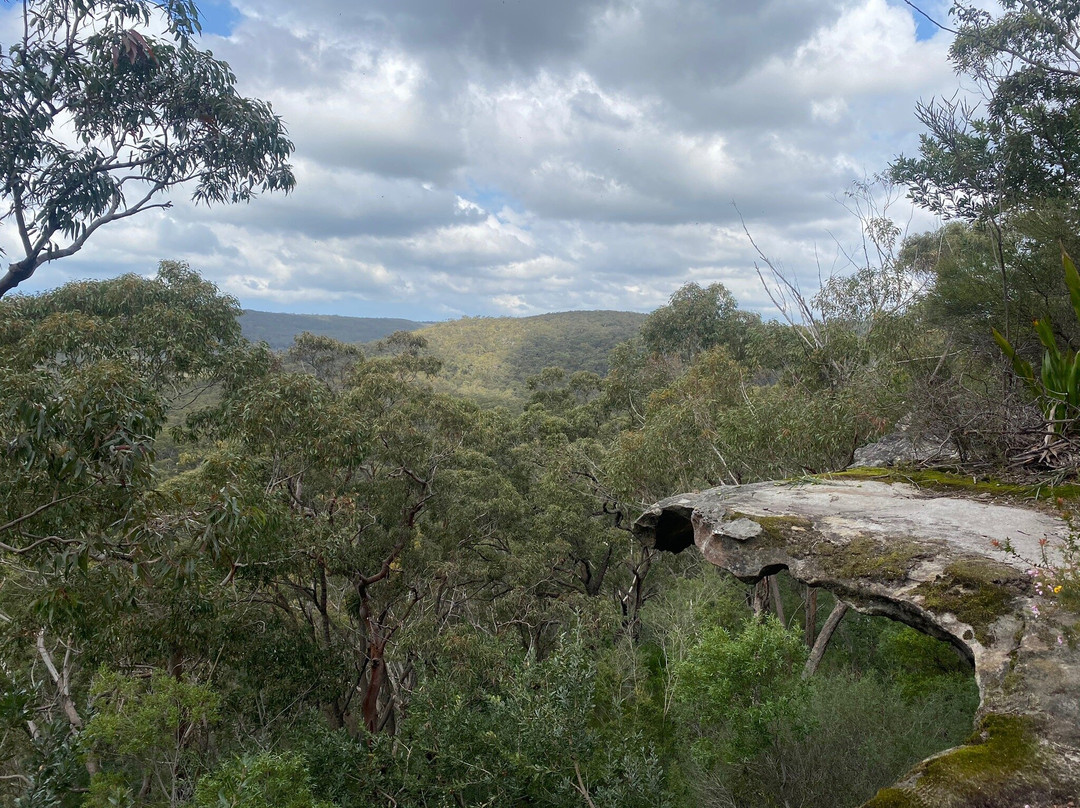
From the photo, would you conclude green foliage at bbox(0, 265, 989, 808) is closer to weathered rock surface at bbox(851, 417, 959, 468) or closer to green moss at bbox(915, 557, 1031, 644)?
weathered rock surface at bbox(851, 417, 959, 468)

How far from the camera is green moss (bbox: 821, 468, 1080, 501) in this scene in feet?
A: 14.2

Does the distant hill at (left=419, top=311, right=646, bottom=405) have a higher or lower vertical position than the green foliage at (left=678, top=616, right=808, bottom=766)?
higher

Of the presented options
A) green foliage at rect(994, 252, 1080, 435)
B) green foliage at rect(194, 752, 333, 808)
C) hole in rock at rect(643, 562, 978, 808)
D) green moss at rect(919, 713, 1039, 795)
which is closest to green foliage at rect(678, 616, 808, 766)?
hole in rock at rect(643, 562, 978, 808)

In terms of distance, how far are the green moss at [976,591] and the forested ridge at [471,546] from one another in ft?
0.58

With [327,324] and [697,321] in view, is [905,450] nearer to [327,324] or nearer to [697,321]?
[697,321]

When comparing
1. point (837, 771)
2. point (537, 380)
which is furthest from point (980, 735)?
point (537, 380)

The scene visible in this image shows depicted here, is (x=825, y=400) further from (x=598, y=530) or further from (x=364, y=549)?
(x=364, y=549)

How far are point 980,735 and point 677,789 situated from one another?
5.33m

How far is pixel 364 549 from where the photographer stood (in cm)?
1005

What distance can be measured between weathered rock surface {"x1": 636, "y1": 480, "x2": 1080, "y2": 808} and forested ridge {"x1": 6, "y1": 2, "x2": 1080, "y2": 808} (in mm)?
189

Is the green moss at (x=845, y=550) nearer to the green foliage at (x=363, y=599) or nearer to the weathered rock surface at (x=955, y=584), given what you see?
the weathered rock surface at (x=955, y=584)

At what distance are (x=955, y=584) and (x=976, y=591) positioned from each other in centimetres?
12

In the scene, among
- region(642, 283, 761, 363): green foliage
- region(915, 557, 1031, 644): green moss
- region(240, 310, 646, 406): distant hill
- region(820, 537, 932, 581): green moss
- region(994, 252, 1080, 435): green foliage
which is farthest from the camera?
region(240, 310, 646, 406): distant hill

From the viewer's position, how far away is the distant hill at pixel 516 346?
2477 inches
